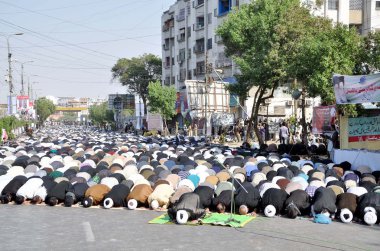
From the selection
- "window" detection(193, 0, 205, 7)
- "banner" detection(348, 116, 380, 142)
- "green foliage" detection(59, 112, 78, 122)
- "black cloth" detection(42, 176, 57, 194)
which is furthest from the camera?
"green foliage" detection(59, 112, 78, 122)

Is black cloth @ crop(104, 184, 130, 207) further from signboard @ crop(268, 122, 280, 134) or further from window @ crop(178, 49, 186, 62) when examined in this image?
window @ crop(178, 49, 186, 62)

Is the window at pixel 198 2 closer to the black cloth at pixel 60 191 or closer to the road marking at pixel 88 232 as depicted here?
the black cloth at pixel 60 191

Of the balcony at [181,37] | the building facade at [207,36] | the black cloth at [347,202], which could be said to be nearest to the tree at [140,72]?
the building facade at [207,36]

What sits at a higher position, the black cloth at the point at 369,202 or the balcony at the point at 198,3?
the balcony at the point at 198,3

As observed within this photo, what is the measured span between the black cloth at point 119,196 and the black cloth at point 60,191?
1.28m

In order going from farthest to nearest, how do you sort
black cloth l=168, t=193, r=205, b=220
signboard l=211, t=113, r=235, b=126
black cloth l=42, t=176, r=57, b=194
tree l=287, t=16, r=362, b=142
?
signboard l=211, t=113, r=235, b=126 < tree l=287, t=16, r=362, b=142 < black cloth l=42, t=176, r=57, b=194 < black cloth l=168, t=193, r=205, b=220

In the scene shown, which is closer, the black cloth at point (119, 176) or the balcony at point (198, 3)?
the black cloth at point (119, 176)

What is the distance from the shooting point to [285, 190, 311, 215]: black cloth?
444 inches

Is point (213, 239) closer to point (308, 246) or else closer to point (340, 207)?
point (308, 246)

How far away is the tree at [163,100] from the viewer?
52.9 metres

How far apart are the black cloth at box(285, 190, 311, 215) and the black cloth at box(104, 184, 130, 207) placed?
4.23 m

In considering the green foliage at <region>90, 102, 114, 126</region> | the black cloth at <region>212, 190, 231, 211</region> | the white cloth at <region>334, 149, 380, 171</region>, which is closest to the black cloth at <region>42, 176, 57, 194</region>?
the black cloth at <region>212, 190, 231, 211</region>

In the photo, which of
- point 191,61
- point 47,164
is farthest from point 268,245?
point 191,61

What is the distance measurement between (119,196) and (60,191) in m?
1.79
